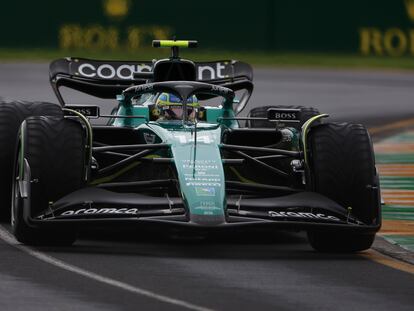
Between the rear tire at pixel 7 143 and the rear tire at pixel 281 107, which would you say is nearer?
the rear tire at pixel 7 143

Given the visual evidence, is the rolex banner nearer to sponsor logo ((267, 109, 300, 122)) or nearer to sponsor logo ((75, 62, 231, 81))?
sponsor logo ((75, 62, 231, 81))

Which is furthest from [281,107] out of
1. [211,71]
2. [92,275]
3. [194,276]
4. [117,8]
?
[117,8]

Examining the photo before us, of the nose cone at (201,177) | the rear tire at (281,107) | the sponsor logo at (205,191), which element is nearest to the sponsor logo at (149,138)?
the nose cone at (201,177)

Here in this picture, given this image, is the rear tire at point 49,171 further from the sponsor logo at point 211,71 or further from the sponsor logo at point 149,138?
the sponsor logo at point 211,71

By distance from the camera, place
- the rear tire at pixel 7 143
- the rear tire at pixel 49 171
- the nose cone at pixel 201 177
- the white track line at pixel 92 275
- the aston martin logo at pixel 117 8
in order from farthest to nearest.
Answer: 1. the aston martin logo at pixel 117 8
2. the rear tire at pixel 7 143
3. the rear tire at pixel 49 171
4. the nose cone at pixel 201 177
5. the white track line at pixel 92 275

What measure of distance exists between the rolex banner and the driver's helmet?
29.3 meters

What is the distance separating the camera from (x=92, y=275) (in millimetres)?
11984

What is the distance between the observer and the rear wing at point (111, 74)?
18375mm

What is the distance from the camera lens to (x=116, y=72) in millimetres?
18797

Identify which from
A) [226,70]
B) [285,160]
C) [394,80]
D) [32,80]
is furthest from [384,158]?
[394,80]

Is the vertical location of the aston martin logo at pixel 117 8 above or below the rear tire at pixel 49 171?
above

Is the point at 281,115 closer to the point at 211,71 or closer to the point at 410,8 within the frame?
the point at 211,71

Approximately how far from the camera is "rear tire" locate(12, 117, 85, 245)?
13336mm

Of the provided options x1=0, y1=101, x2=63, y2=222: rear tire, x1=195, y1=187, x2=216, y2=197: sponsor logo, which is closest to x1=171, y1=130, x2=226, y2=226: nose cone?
x1=195, y1=187, x2=216, y2=197: sponsor logo
